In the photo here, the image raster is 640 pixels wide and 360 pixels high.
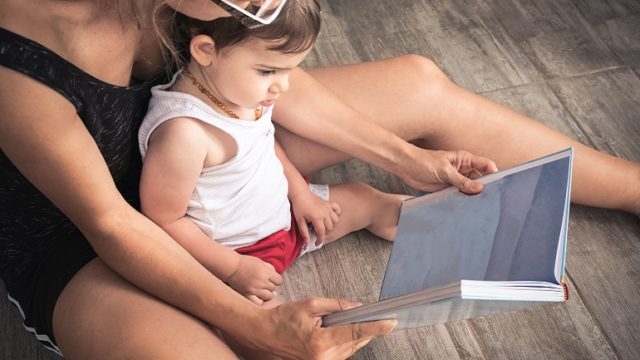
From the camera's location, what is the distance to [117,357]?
40.3 inches

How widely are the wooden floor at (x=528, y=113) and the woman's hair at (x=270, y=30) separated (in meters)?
0.56

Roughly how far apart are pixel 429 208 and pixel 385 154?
0.16m

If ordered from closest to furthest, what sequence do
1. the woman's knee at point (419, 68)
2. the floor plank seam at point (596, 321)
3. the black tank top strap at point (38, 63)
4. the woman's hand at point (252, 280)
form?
the black tank top strap at point (38, 63)
the woman's hand at point (252, 280)
the floor plank seam at point (596, 321)
the woman's knee at point (419, 68)

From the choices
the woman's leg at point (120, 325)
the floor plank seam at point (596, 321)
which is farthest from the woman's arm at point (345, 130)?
the woman's leg at point (120, 325)

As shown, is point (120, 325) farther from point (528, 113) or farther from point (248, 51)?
point (528, 113)

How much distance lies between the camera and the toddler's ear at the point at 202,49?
1.08m

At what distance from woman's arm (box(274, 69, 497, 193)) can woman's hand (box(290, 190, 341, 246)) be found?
107 millimetres

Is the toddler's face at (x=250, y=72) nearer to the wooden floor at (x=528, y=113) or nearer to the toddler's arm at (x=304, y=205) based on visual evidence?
the toddler's arm at (x=304, y=205)

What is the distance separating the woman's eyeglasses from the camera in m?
0.96

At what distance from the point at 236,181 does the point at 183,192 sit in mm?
108

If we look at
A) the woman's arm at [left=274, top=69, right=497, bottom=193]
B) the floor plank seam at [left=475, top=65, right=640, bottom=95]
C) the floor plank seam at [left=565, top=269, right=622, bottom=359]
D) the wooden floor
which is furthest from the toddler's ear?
the floor plank seam at [left=475, top=65, right=640, bottom=95]

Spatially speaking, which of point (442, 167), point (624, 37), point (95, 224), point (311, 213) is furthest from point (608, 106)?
point (95, 224)

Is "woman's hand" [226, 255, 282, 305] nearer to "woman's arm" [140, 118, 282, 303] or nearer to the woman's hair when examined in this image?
"woman's arm" [140, 118, 282, 303]

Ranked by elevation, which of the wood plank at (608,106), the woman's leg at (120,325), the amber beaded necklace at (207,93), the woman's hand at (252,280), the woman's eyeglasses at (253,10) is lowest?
the wood plank at (608,106)
